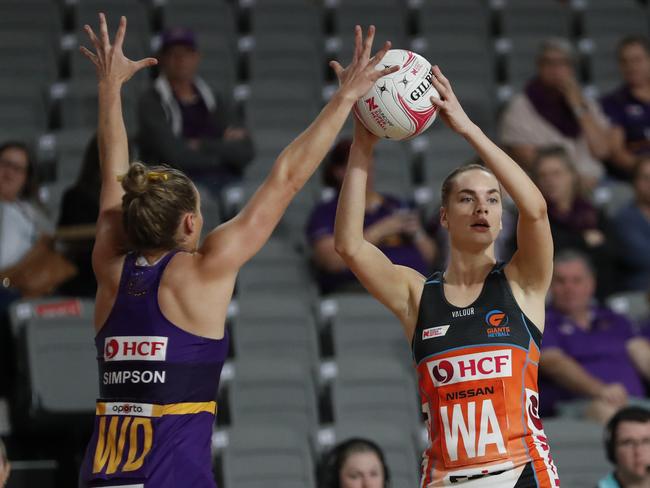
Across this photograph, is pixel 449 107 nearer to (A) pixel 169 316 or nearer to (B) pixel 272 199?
(B) pixel 272 199

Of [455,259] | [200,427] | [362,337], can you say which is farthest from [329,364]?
[200,427]

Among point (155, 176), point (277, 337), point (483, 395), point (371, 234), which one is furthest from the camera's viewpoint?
point (371, 234)

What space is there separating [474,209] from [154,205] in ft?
3.93

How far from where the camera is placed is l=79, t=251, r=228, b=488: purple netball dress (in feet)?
13.7

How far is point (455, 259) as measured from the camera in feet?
15.9

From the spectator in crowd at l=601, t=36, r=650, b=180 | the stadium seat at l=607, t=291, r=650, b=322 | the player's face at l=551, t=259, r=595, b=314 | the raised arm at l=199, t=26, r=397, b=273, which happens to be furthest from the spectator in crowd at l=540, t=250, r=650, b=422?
the raised arm at l=199, t=26, r=397, b=273

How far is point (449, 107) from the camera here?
4594 mm

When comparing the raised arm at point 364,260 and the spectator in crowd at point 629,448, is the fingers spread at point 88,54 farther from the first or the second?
the spectator in crowd at point 629,448

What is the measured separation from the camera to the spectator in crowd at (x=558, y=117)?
9.24 meters

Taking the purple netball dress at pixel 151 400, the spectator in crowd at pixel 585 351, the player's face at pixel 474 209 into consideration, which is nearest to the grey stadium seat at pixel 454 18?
the spectator in crowd at pixel 585 351

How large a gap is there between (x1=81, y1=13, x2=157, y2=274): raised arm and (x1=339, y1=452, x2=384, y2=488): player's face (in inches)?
80.7

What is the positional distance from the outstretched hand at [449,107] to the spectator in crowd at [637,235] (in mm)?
4203

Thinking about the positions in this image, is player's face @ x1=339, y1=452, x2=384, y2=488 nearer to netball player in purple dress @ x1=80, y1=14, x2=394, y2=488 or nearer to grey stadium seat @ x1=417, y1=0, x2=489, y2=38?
netball player in purple dress @ x1=80, y1=14, x2=394, y2=488

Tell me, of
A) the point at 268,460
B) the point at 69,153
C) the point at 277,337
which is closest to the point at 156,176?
the point at 268,460
